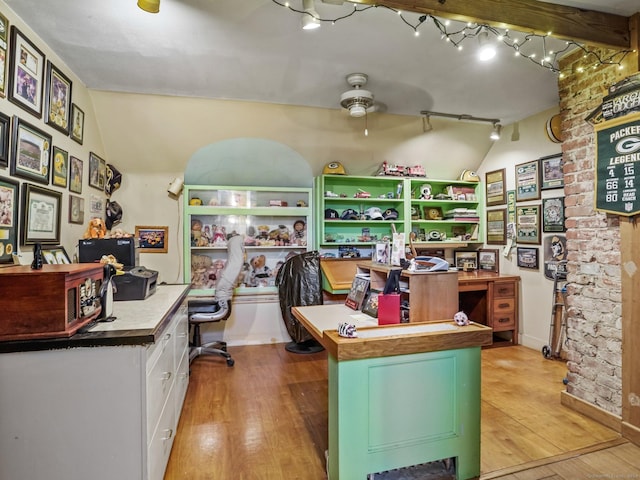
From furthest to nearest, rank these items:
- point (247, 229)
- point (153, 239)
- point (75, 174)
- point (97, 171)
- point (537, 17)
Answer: point (247, 229) < point (153, 239) < point (97, 171) < point (75, 174) < point (537, 17)

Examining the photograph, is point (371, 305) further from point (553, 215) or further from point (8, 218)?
point (553, 215)

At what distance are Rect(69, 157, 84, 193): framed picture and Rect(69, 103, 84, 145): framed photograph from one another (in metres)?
0.18

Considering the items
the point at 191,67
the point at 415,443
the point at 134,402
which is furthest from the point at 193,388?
the point at 191,67

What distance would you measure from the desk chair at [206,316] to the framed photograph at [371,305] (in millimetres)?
1678

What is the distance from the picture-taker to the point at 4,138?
2.02 meters

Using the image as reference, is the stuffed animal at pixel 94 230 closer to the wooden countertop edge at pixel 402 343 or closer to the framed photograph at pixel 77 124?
the framed photograph at pixel 77 124

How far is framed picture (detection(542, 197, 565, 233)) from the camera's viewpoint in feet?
12.3

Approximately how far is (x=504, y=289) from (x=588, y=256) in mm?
1761

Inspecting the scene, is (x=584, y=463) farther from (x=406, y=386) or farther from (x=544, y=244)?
(x=544, y=244)

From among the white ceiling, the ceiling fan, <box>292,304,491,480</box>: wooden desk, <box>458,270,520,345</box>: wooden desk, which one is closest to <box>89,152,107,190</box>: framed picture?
the white ceiling

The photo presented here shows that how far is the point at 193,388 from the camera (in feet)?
10.1

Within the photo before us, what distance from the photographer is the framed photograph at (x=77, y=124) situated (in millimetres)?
2910

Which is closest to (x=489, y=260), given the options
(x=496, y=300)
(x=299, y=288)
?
(x=496, y=300)

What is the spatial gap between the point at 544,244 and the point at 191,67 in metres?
3.96
